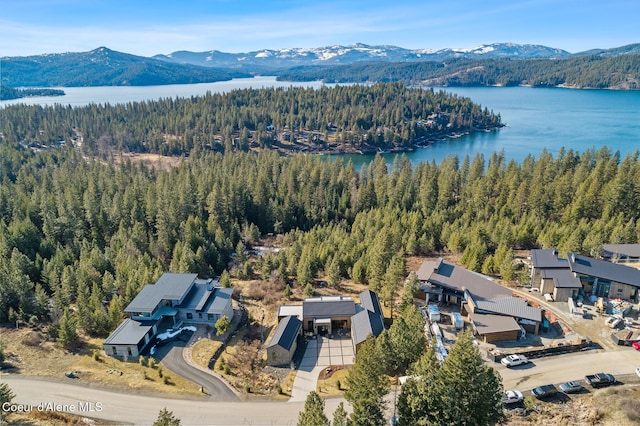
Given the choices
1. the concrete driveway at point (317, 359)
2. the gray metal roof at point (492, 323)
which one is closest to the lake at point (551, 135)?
the gray metal roof at point (492, 323)

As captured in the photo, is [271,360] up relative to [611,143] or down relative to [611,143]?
down

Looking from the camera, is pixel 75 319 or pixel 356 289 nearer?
pixel 75 319

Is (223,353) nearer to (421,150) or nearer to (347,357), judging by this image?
(347,357)

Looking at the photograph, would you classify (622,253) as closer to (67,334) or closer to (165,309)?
(165,309)

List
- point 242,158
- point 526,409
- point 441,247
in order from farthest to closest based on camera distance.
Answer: point 242,158 → point 441,247 → point 526,409

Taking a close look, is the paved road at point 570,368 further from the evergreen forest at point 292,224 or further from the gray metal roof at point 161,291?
the gray metal roof at point 161,291

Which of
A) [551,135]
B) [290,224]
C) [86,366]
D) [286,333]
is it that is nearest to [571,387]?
[286,333]

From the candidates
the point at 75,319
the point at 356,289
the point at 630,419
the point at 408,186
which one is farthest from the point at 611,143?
the point at 75,319
